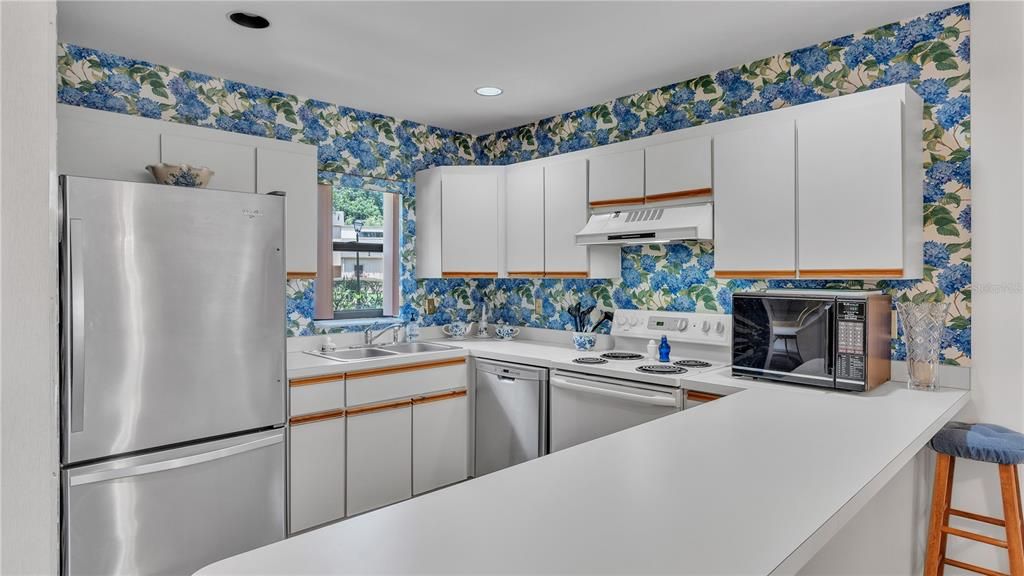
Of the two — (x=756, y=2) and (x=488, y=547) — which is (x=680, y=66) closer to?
(x=756, y=2)

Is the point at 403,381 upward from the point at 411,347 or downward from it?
downward

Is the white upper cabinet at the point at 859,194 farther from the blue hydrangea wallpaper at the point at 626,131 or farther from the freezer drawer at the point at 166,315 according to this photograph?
the freezer drawer at the point at 166,315

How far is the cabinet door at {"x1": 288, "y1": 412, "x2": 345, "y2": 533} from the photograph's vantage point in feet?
9.57

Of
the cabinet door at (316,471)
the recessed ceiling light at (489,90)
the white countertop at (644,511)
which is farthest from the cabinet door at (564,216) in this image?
the white countertop at (644,511)

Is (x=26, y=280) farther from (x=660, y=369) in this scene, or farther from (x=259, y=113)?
(x=259, y=113)

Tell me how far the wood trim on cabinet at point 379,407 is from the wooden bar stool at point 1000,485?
2491 mm

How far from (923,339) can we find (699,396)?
0.92 meters

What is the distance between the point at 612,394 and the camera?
2.89 meters

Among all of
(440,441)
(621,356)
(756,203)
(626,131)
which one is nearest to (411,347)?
(440,441)

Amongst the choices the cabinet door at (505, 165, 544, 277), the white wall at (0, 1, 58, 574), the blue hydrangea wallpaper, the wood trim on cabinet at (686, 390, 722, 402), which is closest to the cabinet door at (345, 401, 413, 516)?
the blue hydrangea wallpaper

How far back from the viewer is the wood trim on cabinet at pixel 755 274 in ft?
8.68

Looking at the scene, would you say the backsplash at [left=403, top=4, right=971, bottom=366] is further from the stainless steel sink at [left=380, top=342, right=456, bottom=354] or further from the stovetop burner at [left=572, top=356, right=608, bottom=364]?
the stovetop burner at [left=572, top=356, right=608, bottom=364]

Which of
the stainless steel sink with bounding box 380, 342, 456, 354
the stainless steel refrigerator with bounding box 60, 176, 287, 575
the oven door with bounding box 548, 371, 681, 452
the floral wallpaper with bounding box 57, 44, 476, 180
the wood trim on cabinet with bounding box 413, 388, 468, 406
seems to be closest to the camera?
the stainless steel refrigerator with bounding box 60, 176, 287, 575

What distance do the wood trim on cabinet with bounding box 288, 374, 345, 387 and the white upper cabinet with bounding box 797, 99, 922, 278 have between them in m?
2.33
